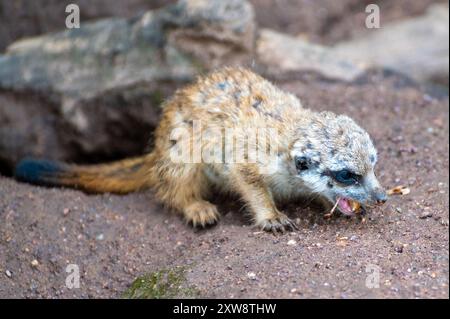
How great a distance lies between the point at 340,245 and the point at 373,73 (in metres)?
3.35

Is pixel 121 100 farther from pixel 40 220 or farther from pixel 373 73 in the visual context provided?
pixel 373 73

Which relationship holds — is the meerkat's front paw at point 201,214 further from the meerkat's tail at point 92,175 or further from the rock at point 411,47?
the rock at point 411,47

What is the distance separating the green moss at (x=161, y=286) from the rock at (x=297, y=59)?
3107 millimetres

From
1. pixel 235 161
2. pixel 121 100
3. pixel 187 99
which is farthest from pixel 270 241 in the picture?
pixel 121 100

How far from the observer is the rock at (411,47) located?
7.88 m

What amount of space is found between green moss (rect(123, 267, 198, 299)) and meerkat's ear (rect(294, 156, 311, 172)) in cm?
115

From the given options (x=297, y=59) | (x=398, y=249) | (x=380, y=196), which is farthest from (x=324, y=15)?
(x=398, y=249)

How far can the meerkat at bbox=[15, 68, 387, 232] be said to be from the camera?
16.7 feet

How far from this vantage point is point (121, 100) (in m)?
7.40

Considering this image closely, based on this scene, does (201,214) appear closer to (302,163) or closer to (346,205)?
(302,163)

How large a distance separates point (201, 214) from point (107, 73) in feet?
7.55

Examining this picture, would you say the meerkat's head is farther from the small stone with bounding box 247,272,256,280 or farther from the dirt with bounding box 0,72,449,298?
the small stone with bounding box 247,272,256,280

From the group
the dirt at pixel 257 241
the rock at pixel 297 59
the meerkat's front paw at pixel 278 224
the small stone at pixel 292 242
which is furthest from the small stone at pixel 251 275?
the rock at pixel 297 59

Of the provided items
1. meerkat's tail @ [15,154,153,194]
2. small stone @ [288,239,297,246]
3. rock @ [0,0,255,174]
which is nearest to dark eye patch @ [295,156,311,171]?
small stone @ [288,239,297,246]
